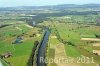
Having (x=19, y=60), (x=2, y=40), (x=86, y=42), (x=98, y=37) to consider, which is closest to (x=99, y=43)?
(x=86, y=42)

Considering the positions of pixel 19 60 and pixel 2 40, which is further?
pixel 2 40

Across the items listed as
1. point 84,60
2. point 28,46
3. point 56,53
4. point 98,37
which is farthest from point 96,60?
point 98,37

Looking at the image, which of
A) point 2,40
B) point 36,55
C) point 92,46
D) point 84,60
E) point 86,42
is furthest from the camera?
point 2,40

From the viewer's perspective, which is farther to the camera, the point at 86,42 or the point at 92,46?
the point at 86,42

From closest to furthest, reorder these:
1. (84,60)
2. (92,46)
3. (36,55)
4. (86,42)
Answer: (84,60), (36,55), (92,46), (86,42)

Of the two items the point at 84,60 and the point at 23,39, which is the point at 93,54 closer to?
the point at 84,60

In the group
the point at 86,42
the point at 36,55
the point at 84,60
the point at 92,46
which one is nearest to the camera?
the point at 84,60

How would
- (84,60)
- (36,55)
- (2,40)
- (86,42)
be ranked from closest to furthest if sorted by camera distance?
(84,60) → (36,55) → (86,42) → (2,40)

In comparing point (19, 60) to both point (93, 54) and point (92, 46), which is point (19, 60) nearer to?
point (93, 54)
